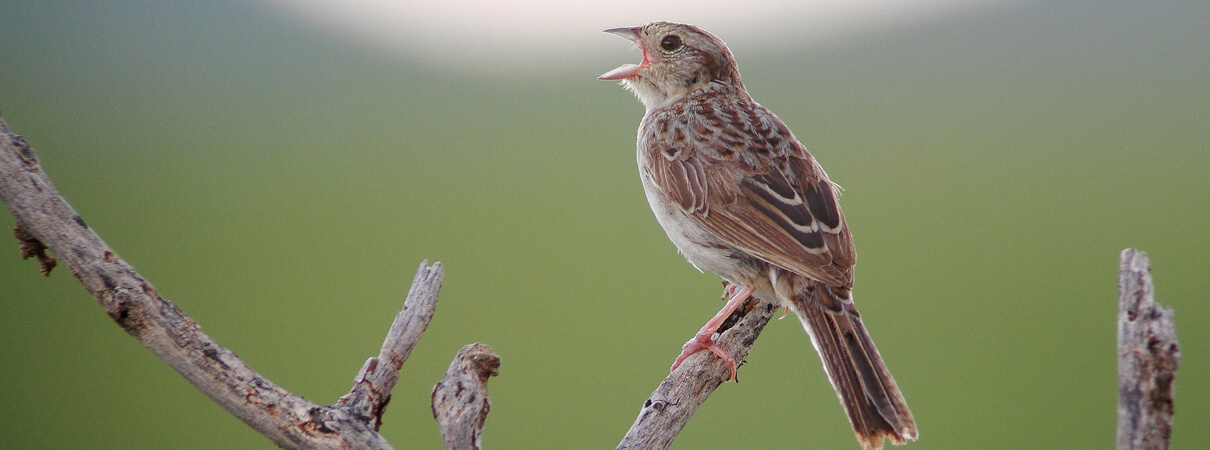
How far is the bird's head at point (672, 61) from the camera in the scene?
12.7 ft

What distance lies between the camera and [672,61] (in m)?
3.90

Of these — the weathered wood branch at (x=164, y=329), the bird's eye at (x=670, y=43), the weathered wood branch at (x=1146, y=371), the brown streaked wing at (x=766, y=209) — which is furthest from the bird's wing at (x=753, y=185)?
the weathered wood branch at (x=164, y=329)

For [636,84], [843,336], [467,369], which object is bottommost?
[467,369]

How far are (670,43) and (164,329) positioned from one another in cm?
241

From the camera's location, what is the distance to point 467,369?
2492mm

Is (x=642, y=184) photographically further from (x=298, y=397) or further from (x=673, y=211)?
(x=298, y=397)

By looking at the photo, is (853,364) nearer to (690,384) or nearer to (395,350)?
(690,384)

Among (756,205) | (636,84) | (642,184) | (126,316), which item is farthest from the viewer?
(636,84)

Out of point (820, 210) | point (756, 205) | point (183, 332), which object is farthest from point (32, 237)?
point (820, 210)

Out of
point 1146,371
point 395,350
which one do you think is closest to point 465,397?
point 395,350

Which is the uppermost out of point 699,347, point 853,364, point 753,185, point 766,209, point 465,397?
point 753,185

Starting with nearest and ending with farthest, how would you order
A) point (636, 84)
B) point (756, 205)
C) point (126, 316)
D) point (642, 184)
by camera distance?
point (126, 316), point (756, 205), point (642, 184), point (636, 84)

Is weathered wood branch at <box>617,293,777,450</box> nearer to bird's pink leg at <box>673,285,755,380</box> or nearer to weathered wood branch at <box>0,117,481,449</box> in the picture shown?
bird's pink leg at <box>673,285,755,380</box>

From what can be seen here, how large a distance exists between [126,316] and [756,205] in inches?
81.9
